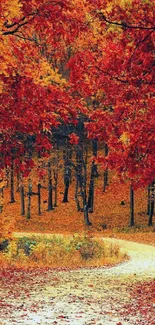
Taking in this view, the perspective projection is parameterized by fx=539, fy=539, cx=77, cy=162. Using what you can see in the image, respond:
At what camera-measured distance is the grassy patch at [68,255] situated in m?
19.7

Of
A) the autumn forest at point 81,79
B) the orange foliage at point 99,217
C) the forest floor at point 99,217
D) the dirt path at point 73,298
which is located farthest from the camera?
the orange foliage at point 99,217

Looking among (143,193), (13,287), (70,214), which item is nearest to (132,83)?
(13,287)

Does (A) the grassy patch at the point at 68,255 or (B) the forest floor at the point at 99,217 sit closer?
(A) the grassy patch at the point at 68,255

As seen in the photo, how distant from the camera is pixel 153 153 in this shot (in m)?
10.6

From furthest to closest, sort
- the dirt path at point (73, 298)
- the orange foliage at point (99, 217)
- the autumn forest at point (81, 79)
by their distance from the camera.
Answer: the orange foliage at point (99, 217)
the dirt path at point (73, 298)
the autumn forest at point (81, 79)

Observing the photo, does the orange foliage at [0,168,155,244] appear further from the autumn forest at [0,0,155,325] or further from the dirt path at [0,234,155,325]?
the autumn forest at [0,0,155,325]

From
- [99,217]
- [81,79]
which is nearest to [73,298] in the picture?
[81,79]

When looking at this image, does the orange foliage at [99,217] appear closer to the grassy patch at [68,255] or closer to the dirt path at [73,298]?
the grassy patch at [68,255]

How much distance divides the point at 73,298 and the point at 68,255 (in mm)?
9577

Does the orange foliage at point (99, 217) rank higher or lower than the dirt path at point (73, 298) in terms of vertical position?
lower

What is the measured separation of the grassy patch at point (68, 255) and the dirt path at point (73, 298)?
230cm

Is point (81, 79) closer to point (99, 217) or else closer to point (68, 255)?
point (68, 255)

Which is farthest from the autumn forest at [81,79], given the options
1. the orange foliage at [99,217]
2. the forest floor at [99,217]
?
the orange foliage at [99,217]

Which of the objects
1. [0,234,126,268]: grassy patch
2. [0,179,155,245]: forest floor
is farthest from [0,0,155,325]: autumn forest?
[0,179,155,245]: forest floor
